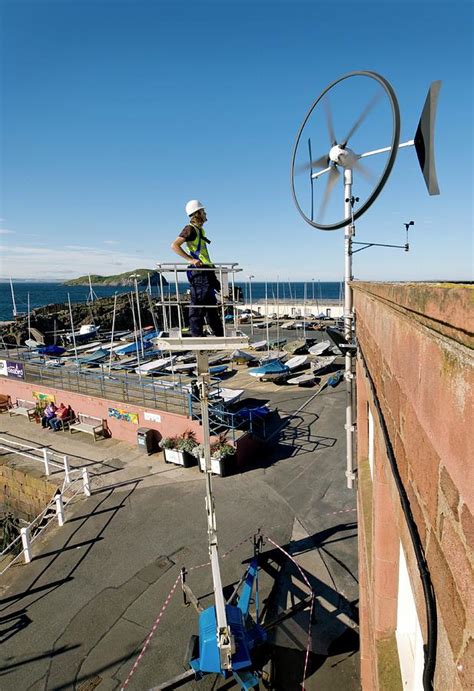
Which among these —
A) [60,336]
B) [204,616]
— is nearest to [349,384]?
[204,616]

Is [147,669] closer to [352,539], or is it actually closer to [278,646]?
[278,646]

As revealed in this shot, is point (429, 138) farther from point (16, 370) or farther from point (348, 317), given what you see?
point (16, 370)

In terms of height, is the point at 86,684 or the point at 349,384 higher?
the point at 349,384

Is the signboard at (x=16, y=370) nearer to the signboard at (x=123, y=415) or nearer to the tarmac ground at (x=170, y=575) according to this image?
the signboard at (x=123, y=415)

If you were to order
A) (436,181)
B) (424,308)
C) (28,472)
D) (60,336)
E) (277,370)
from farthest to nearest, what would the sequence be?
1. (60,336)
2. (277,370)
3. (28,472)
4. (436,181)
5. (424,308)

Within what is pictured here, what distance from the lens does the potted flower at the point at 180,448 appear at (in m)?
17.7

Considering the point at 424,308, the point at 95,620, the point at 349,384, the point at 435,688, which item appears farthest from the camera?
the point at 95,620

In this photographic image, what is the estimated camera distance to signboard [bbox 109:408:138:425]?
2086 cm

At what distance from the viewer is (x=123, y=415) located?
840 inches

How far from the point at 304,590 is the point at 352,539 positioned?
271 cm

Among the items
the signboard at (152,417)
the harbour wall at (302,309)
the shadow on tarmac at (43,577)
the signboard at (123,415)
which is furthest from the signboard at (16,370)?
the harbour wall at (302,309)

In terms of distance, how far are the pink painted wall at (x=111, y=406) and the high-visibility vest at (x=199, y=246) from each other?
41.8ft

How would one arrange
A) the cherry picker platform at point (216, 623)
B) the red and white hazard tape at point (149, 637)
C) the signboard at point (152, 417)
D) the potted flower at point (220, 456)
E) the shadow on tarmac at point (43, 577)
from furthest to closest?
the signboard at point (152, 417) < the potted flower at point (220, 456) < the shadow on tarmac at point (43, 577) < the red and white hazard tape at point (149, 637) < the cherry picker platform at point (216, 623)

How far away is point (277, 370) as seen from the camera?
30.5 meters
